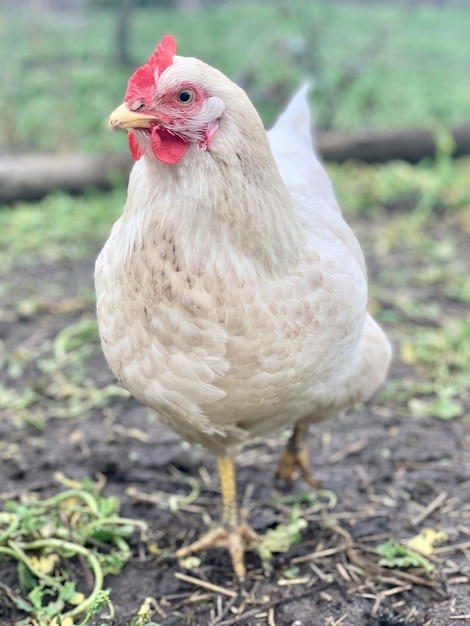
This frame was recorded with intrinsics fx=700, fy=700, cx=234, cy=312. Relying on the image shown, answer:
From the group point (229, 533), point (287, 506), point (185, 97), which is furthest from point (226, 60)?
point (185, 97)

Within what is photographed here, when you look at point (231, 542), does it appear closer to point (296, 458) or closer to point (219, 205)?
point (296, 458)

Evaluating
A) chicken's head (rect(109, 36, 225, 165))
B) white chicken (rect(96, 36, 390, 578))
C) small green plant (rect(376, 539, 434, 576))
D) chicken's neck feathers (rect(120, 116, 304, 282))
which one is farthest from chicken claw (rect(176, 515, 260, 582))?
chicken's head (rect(109, 36, 225, 165))

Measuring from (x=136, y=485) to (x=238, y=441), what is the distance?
0.85m

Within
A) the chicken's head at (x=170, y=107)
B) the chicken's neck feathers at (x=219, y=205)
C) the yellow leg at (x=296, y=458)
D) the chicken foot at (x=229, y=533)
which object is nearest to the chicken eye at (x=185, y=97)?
the chicken's head at (x=170, y=107)

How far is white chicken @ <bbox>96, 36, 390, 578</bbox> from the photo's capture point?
5.70 ft

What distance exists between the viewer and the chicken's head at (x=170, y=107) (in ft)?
5.62

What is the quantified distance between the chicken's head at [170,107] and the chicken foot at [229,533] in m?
1.16

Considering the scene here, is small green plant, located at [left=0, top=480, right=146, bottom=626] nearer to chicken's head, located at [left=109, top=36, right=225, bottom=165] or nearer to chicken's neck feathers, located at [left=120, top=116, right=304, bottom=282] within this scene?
chicken's neck feathers, located at [left=120, top=116, right=304, bottom=282]

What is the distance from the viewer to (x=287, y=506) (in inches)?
110

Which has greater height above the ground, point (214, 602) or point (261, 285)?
point (261, 285)

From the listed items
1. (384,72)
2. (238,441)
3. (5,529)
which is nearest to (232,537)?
(238,441)

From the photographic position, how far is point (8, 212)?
623cm

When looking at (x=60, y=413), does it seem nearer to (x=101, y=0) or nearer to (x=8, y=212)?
(x=8, y=212)

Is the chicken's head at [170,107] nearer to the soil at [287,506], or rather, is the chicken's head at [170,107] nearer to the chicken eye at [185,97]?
the chicken eye at [185,97]
